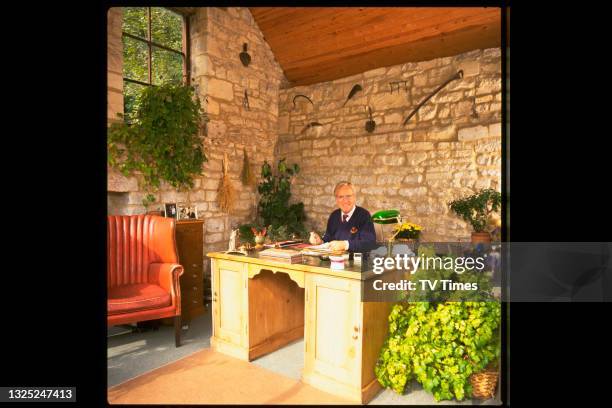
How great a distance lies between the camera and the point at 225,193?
4.78 m

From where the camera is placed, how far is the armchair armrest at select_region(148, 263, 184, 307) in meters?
3.00

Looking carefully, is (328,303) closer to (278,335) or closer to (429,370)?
(429,370)

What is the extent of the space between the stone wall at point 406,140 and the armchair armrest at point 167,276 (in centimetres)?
273

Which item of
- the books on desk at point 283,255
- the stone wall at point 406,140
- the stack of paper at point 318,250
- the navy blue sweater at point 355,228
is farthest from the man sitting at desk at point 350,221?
the stone wall at point 406,140

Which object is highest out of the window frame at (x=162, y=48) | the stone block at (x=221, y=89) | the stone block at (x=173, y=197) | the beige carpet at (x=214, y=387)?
the window frame at (x=162, y=48)

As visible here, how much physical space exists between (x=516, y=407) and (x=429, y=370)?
3.59 feet

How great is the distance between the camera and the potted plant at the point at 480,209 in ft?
13.0

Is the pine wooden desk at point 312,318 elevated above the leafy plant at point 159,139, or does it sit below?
below

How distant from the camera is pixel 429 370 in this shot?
2.17 meters

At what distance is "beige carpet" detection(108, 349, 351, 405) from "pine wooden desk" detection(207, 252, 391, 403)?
12 centimetres

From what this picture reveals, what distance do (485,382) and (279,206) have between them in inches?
140

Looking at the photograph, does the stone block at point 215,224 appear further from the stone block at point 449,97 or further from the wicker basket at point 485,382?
the wicker basket at point 485,382

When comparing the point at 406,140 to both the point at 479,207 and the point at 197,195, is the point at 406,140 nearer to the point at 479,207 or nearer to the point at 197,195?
the point at 479,207

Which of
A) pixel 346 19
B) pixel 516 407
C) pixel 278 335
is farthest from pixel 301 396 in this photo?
pixel 346 19
